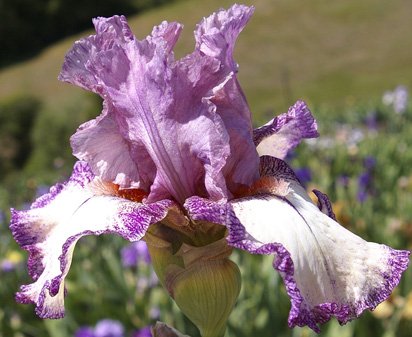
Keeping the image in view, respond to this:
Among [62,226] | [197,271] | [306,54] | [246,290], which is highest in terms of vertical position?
[62,226]

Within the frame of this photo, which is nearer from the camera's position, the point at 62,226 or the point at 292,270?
the point at 292,270

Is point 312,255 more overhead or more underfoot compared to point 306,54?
more overhead

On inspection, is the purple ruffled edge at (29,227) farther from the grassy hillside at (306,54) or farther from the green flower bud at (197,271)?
the grassy hillside at (306,54)

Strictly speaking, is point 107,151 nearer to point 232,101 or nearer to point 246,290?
point 232,101

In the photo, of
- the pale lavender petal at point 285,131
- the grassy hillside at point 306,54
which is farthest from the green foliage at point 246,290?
the grassy hillside at point 306,54

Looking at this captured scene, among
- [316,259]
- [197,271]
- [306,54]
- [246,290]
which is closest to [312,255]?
[316,259]

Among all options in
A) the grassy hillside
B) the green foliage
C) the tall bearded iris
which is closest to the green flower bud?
the tall bearded iris

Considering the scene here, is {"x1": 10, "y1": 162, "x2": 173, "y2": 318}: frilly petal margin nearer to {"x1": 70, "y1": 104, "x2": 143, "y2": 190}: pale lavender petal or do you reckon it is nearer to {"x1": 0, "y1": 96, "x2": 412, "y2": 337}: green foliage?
{"x1": 70, "y1": 104, "x2": 143, "y2": 190}: pale lavender petal
